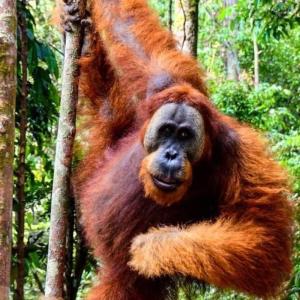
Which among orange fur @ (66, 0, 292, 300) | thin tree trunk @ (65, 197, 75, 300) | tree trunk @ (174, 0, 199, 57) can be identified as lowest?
thin tree trunk @ (65, 197, 75, 300)

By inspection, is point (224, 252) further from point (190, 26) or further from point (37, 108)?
point (37, 108)

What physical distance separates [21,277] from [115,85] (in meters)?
1.27

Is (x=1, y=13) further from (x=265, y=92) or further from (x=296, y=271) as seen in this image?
(x=265, y=92)

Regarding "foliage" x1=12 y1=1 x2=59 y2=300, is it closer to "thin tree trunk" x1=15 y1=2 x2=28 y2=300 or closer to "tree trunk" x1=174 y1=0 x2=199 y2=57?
"thin tree trunk" x1=15 y1=2 x2=28 y2=300

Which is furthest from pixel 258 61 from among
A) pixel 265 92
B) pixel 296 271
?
pixel 296 271

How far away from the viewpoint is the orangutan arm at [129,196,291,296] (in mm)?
2578

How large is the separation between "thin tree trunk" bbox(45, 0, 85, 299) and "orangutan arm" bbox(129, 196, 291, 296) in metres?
0.33

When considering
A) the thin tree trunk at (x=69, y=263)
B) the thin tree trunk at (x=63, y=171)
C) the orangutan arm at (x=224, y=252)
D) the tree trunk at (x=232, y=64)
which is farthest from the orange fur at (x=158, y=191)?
the tree trunk at (x=232, y=64)

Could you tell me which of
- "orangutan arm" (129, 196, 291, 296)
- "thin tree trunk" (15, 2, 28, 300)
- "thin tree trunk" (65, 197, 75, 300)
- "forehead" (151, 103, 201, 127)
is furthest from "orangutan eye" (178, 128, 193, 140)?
"thin tree trunk" (65, 197, 75, 300)

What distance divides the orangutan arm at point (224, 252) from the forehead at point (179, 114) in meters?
0.45

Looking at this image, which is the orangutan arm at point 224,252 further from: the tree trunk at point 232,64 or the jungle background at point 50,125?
the tree trunk at point 232,64

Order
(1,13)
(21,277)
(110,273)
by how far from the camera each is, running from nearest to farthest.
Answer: (1,13), (110,273), (21,277)

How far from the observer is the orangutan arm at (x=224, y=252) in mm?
2578

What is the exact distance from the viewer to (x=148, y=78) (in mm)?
3205
